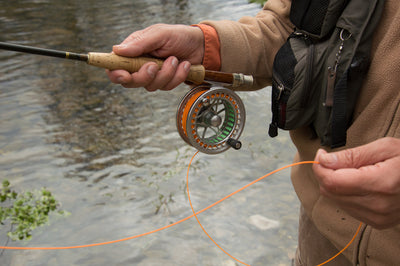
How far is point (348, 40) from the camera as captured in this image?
122cm

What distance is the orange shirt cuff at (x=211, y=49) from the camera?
1.55 m

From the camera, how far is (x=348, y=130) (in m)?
1.28

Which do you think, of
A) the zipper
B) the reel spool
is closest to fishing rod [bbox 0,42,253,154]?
the reel spool

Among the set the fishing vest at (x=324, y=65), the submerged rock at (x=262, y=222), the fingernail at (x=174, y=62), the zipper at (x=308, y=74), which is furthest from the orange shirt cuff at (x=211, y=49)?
the submerged rock at (x=262, y=222)

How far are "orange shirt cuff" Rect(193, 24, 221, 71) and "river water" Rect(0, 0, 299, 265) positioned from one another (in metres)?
1.52

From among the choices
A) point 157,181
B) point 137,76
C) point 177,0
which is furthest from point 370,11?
point 177,0

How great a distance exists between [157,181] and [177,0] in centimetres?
693

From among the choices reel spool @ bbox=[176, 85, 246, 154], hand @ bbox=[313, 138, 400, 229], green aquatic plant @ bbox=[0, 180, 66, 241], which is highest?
hand @ bbox=[313, 138, 400, 229]

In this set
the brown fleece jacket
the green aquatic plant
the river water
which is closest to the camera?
the brown fleece jacket

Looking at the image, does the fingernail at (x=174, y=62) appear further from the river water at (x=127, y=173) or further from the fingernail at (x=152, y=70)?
the river water at (x=127, y=173)

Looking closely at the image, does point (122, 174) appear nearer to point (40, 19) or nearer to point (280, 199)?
point (280, 199)

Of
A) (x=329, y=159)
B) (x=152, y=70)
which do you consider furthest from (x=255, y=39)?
(x=329, y=159)

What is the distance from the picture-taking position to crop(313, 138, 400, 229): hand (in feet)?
3.26

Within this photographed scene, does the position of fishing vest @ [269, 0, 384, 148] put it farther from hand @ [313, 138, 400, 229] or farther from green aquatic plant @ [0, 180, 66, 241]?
green aquatic plant @ [0, 180, 66, 241]
